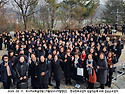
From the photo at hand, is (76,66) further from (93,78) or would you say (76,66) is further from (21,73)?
(21,73)

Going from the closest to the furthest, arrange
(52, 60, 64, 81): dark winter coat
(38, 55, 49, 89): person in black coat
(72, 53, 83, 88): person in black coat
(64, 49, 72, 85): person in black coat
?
(38, 55, 49, 89): person in black coat < (52, 60, 64, 81): dark winter coat < (72, 53, 83, 88): person in black coat < (64, 49, 72, 85): person in black coat

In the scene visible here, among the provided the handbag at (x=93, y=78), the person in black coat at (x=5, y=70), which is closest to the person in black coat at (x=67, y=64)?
the handbag at (x=93, y=78)

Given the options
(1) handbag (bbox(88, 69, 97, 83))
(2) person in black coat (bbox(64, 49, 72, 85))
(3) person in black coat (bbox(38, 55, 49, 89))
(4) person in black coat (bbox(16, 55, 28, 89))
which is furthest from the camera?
(2) person in black coat (bbox(64, 49, 72, 85))

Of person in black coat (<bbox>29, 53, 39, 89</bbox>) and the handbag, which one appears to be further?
the handbag

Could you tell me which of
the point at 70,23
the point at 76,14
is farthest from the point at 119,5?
the point at 70,23

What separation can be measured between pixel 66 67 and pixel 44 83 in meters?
1.13

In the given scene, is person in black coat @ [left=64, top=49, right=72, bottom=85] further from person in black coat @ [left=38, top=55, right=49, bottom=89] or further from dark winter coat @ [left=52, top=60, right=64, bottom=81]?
person in black coat @ [left=38, top=55, right=49, bottom=89]

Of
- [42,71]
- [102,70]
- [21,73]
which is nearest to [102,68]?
[102,70]

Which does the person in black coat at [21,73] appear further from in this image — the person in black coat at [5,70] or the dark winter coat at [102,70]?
the dark winter coat at [102,70]

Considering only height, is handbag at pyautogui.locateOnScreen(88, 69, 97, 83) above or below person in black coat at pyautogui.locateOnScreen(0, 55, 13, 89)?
below

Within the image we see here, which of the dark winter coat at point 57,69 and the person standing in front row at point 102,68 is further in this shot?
the dark winter coat at point 57,69

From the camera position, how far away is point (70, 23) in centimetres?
2336

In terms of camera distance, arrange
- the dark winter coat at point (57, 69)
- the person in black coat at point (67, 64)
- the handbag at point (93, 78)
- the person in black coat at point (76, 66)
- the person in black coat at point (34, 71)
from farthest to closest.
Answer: the person in black coat at point (67, 64) → the person in black coat at point (76, 66) → the dark winter coat at point (57, 69) → the handbag at point (93, 78) → the person in black coat at point (34, 71)

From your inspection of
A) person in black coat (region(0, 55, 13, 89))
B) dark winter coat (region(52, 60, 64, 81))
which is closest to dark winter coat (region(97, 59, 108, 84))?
dark winter coat (region(52, 60, 64, 81))
